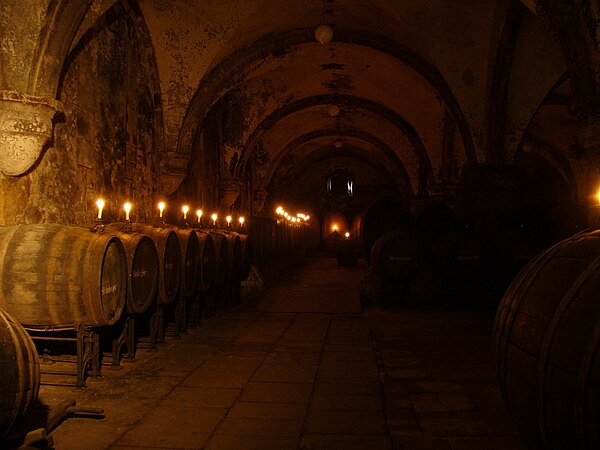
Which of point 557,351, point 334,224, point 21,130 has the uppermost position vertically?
point 334,224

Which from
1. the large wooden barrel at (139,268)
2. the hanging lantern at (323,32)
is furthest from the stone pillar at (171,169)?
the large wooden barrel at (139,268)

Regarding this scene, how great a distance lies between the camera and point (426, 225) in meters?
10.4

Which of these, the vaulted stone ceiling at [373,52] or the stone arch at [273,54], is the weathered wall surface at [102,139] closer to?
the vaulted stone ceiling at [373,52]

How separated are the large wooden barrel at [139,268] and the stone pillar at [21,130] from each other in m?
0.99

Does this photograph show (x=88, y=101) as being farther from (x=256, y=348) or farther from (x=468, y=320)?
(x=468, y=320)

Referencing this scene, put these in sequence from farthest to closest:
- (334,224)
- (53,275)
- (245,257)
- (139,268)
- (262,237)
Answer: (334,224)
(262,237)
(245,257)
(139,268)
(53,275)

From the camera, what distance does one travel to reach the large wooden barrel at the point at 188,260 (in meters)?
6.39

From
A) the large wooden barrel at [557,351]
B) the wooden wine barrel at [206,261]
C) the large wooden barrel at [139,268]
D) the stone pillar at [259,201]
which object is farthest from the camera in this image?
the stone pillar at [259,201]

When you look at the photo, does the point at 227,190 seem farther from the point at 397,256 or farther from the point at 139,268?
the point at 139,268

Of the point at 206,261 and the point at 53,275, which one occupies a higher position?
the point at 206,261

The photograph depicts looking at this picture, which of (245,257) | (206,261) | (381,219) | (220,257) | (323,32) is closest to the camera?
(206,261)

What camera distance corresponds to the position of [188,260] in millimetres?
6605

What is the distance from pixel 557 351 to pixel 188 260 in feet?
17.6

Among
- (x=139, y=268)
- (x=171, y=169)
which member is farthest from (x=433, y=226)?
(x=139, y=268)
